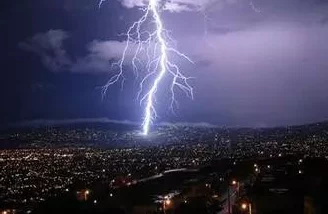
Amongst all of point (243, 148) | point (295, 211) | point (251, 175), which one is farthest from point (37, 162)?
point (295, 211)

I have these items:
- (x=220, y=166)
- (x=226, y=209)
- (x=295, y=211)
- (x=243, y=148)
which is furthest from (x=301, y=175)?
(x=243, y=148)

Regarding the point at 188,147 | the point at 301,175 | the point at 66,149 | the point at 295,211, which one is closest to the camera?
the point at 295,211

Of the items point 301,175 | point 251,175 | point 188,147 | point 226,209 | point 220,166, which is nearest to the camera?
point 226,209

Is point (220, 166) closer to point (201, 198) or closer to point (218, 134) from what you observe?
point (201, 198)

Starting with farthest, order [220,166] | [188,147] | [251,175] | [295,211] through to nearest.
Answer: [188,147] → [220,166] → [251,175] → [295,211]

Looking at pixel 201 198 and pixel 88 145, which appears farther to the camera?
pixel 88 145

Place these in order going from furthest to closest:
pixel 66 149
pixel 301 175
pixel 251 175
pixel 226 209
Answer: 1. pixel 66 149
2. pixel 251 175
3. pixel 301 175
4. pixel 226 209

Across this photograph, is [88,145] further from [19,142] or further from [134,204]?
[134,204]

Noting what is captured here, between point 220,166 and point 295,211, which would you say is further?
point 220,166

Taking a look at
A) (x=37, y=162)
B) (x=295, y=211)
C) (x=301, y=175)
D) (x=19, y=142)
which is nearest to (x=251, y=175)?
(x=301, y=175)
